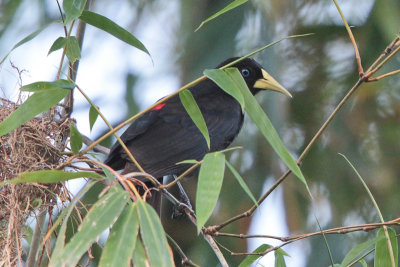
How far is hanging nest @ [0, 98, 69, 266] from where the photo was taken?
250cm

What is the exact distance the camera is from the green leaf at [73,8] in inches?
91.7

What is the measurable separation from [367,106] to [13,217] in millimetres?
3479

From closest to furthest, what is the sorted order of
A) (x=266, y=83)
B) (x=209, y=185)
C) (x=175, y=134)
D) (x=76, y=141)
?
1. (x=209, y=185)
2. (x=76, y=141)
3. (x=175, y=134)
4. (x=266, y=83)

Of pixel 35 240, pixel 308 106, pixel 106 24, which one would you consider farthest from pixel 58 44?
pixel 308 106

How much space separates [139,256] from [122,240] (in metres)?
0.08

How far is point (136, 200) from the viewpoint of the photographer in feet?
5.95

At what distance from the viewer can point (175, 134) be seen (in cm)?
336

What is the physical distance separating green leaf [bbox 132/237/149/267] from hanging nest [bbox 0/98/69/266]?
2.28 ft

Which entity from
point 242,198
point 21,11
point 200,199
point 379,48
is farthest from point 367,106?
point 200,199

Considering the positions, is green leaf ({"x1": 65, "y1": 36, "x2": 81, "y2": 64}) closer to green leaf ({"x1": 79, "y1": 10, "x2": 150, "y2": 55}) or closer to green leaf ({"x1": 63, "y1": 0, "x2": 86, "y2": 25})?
green leaf ({"x1": 79, "y1": 10, "x2": 150, "y2": 55})

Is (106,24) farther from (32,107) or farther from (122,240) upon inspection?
(122,240)

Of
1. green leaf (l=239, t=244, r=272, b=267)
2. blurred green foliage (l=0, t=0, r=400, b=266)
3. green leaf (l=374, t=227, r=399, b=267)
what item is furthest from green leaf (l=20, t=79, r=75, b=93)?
blurred green foliage (l=0, t=0, r=400, b=266)

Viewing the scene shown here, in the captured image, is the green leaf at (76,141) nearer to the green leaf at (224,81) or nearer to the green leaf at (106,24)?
the green leaf at (106,24)

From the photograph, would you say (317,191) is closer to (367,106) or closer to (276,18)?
(367,106)
